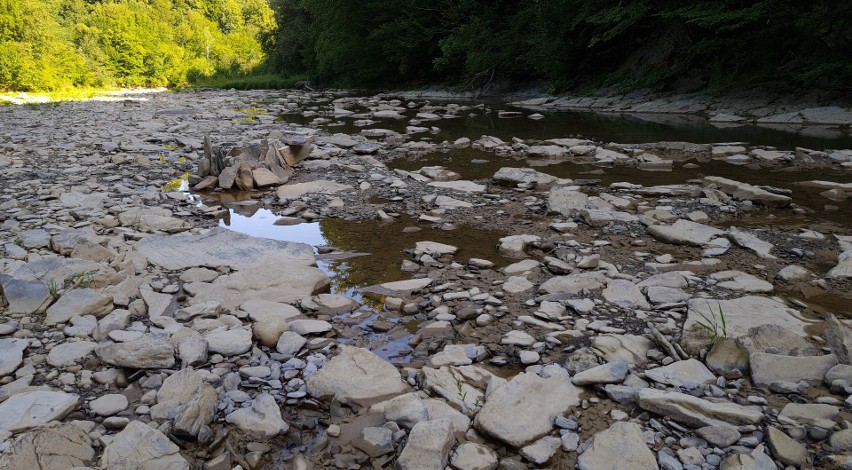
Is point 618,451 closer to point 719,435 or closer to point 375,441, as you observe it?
point 719,435

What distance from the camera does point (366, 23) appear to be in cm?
2509

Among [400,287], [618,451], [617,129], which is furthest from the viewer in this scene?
[617,129]

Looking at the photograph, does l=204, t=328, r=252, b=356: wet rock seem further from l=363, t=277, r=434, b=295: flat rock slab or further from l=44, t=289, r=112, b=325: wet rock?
l=363, t=277, r=434, b=295: flat rock slab

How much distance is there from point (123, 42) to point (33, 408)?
43975 mm

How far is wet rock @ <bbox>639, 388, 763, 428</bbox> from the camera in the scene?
181 centimetres

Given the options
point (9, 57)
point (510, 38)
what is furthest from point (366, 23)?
point (9, 57)

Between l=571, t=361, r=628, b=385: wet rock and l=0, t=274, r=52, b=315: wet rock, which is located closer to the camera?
l=571, t=361, r=628, b=385: wet rock

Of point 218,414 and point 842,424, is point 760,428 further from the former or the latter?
point 218,414

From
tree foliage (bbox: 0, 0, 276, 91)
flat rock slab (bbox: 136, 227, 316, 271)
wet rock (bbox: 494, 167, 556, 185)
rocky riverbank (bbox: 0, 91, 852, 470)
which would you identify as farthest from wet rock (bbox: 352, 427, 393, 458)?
tree foliage (bbox: 0, 0, 276, 91)

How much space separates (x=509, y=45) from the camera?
17.7 m

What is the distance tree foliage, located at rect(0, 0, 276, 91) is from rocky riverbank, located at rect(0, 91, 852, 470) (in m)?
21.4

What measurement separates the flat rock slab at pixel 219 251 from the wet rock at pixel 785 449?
2.67 metres

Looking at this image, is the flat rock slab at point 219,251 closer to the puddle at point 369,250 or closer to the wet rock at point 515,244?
the puddle at point 369,250

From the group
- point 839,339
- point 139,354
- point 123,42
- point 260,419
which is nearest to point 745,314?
point 839,339
